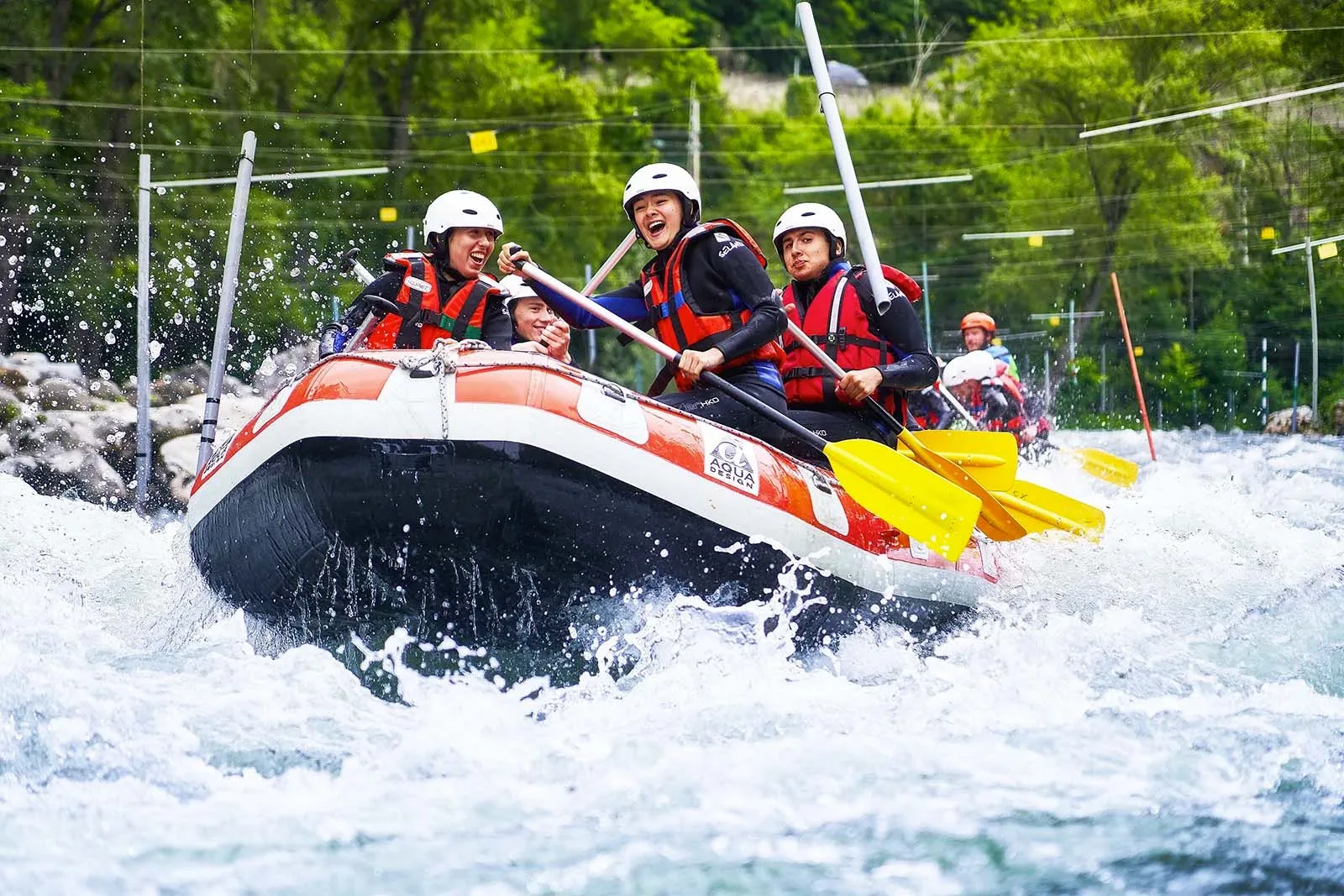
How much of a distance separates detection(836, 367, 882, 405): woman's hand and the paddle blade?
36cm

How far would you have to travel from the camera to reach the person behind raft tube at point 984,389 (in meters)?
10.5

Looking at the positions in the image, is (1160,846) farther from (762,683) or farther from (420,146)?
(420,146)

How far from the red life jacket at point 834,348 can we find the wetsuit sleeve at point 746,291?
0.89 m

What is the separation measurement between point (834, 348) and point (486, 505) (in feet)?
8.17

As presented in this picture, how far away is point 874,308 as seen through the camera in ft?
21.1

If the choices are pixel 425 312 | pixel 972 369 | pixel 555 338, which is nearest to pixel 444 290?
pixel 425 312

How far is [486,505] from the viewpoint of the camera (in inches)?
174

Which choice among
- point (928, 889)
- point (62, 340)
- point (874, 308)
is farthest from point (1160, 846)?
point (62, 340)

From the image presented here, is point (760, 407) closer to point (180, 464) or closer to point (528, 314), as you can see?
point (528, 314)

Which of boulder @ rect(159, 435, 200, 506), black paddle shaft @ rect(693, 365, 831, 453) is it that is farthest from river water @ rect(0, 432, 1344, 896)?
boulder @ rect(159, 435, 200, 506)

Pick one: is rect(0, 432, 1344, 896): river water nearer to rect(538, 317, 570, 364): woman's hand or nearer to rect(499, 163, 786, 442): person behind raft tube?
rect(499, 163, 786, 442): person behind raft tube

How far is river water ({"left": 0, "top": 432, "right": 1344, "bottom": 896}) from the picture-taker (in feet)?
10.3

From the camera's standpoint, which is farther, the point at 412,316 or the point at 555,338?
the point at 555,338

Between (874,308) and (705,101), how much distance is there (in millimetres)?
28687
